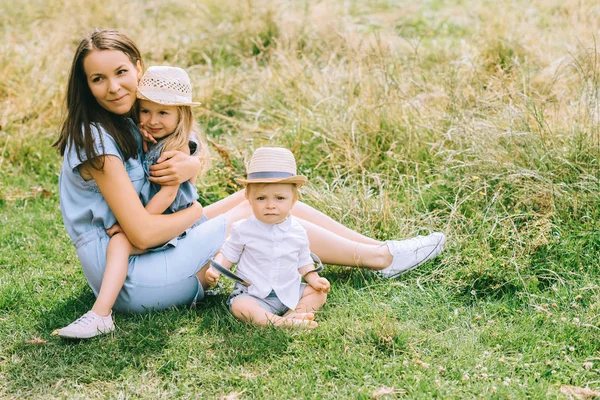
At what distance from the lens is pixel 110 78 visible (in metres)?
3.42

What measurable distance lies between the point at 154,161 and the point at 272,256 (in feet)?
2.42

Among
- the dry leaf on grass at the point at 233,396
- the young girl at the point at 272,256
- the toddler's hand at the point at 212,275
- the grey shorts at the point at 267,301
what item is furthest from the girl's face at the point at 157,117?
the dry leaf on grass at the point at 233,396

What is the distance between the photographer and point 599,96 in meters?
4.83

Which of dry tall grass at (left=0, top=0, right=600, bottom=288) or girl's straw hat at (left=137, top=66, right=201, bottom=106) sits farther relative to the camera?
dry tall grass at (left=0, top=0, right=600, bottom=288)

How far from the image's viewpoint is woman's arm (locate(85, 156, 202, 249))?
3.35 metres

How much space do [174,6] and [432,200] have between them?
5622 mm

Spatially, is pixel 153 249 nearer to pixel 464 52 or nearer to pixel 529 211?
pixel 529 211

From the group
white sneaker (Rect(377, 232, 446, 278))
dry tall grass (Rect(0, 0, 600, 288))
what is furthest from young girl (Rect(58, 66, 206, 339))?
dry tall grass (Rect(0, 0, 600, 288))

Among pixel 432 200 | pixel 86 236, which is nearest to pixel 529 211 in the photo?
pixel 432 200

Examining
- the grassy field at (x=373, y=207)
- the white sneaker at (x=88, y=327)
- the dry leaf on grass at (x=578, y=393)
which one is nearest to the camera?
the dry leaf on grass at (x=578, y=393)

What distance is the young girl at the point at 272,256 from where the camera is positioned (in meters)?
3.48

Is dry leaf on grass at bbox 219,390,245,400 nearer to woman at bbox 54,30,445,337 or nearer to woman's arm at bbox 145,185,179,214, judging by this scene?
woman at bbox 54,30,445,337

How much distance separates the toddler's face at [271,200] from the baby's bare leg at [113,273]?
65 centimetres

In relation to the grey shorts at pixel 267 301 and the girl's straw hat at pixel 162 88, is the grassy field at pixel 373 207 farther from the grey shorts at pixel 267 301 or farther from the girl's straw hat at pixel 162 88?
the girl's straw hat at pixel 162 88
